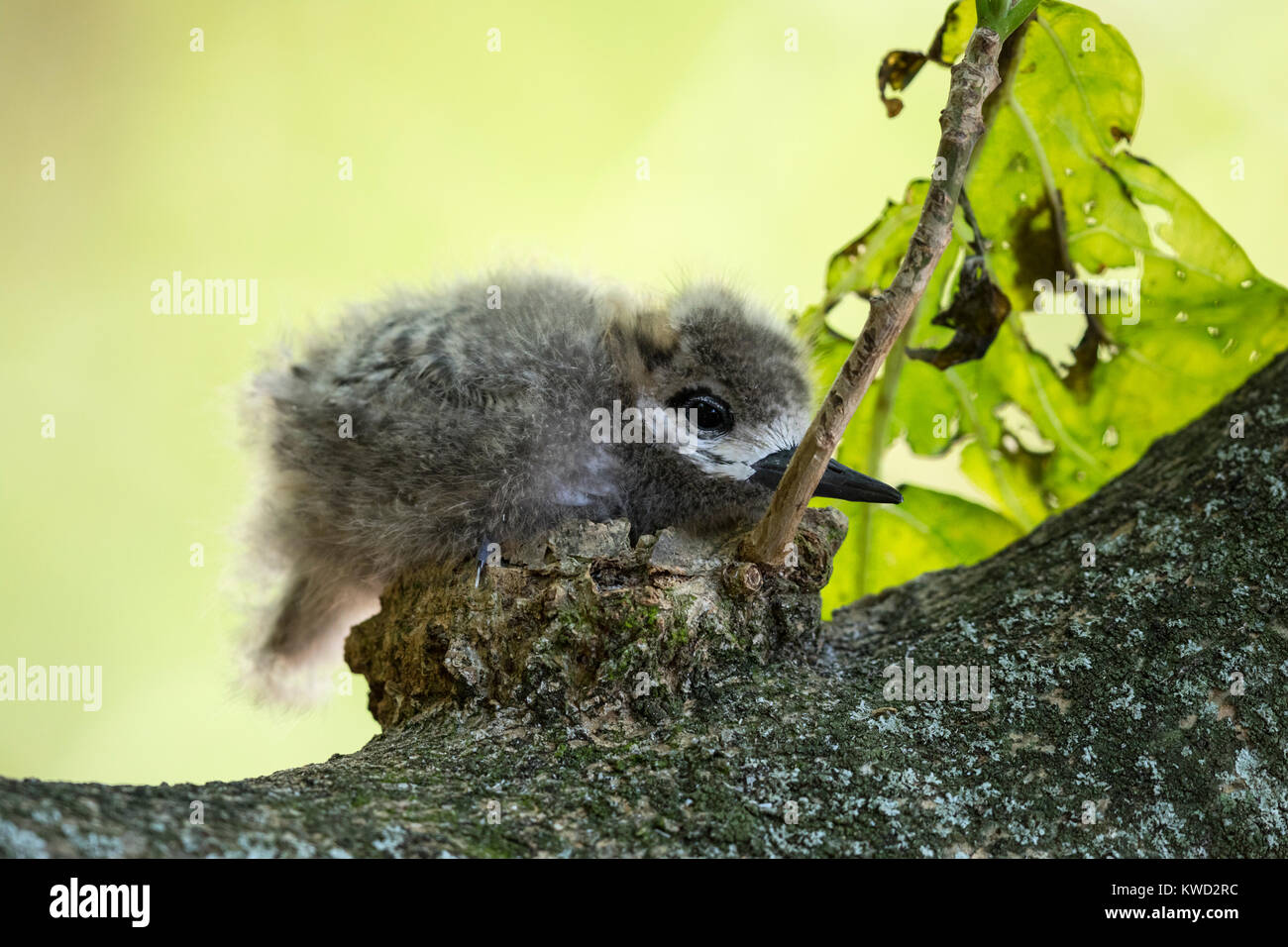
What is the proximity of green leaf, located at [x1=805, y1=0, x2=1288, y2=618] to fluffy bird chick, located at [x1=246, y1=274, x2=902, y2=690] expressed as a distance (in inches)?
16.4

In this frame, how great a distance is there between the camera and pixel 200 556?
2496 millimetres

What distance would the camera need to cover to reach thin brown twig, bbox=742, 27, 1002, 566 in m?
1.26

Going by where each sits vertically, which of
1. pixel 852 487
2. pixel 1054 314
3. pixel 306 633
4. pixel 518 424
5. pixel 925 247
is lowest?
pixel 306 633

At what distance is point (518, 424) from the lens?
1894 mm

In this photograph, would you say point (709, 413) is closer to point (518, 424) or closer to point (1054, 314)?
point (518, 424)

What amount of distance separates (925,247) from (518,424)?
0.85 m

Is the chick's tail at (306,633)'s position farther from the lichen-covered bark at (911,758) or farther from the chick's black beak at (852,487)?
the chick's black beak at (852,487)

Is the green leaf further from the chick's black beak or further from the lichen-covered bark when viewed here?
the lichen-covered bark

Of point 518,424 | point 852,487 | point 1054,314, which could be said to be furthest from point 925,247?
point 1054,314

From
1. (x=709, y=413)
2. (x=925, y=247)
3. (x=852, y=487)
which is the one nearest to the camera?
(x=925, y=247)

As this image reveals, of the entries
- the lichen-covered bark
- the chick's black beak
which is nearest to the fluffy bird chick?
the chick's black beak
